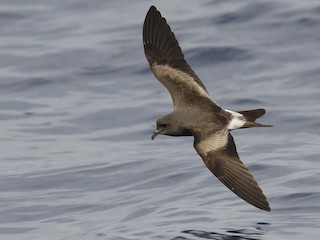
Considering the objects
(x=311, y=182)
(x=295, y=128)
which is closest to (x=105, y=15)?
(x=295, y=128)

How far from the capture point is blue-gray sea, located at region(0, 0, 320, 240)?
9.77m

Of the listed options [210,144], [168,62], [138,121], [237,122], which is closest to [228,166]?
[210,144]

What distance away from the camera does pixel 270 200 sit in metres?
9.87

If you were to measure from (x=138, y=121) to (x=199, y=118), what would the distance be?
368cm

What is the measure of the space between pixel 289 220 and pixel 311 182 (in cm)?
107

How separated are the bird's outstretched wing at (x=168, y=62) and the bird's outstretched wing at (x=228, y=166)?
2.34 ft

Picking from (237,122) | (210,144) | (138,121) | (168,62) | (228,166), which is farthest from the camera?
(138,121)

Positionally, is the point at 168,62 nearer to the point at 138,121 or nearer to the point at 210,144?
the point at 210,144

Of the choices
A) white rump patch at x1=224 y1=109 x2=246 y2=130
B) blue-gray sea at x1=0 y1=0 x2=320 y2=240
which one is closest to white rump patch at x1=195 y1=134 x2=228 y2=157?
white rump patch at x1=224 y1=109 x2=246 y2=130

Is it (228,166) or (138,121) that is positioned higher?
(228,166)

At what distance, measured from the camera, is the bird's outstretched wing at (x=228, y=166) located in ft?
28.2

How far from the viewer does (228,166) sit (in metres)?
8.95

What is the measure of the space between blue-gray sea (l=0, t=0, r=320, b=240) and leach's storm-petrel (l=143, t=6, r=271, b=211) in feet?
1.61

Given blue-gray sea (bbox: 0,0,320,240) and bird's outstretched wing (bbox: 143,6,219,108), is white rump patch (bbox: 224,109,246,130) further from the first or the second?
blue-gray sea (bbox: 0,0,320,240)
